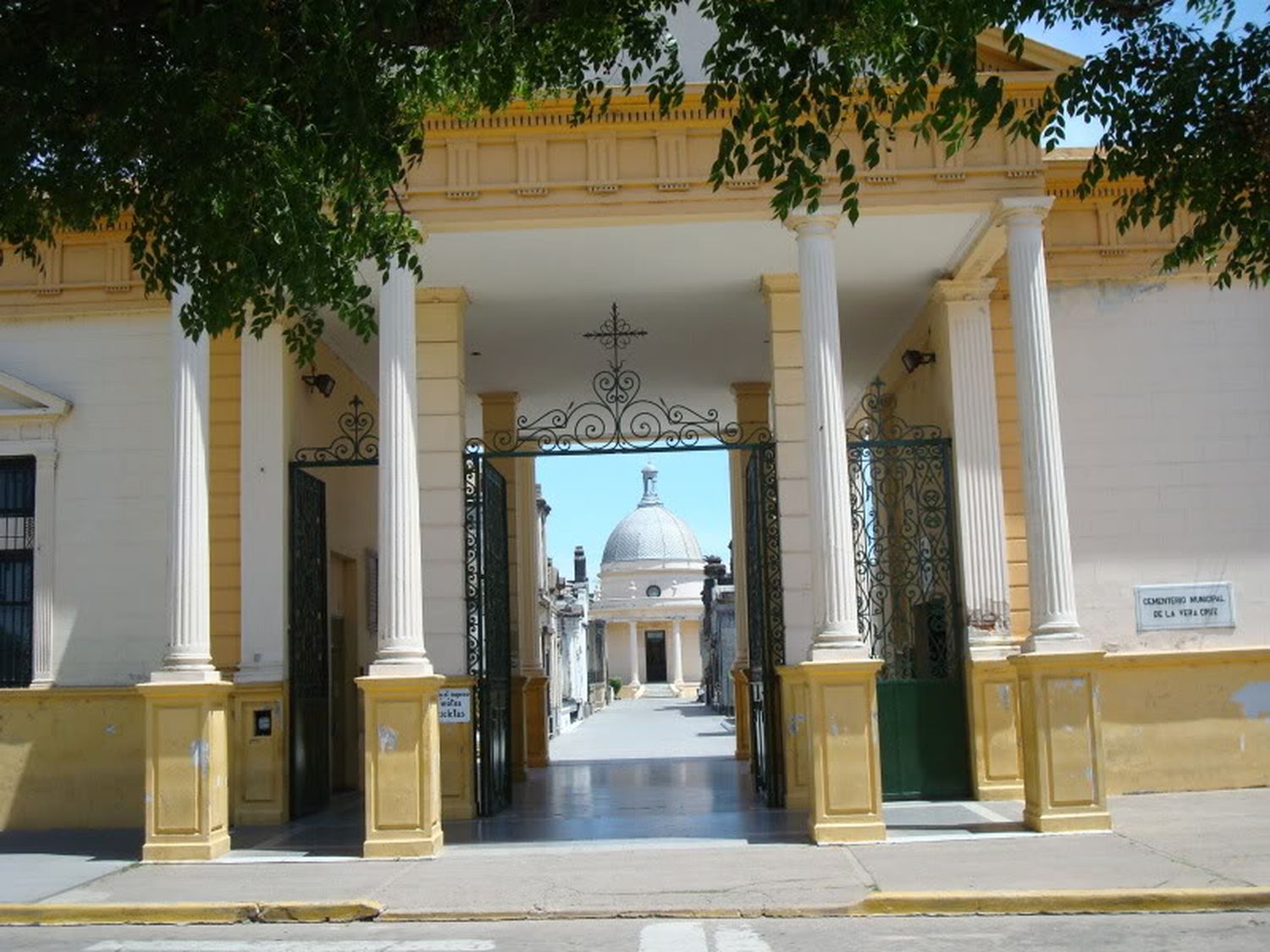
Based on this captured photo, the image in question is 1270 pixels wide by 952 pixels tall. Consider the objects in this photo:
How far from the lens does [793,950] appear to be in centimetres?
766

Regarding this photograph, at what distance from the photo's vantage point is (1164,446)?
13.8m

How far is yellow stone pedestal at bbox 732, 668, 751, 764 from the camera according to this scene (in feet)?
65.2

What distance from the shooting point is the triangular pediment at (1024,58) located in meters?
12.2

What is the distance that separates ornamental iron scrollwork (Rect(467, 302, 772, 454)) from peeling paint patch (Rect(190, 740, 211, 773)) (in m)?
3.97

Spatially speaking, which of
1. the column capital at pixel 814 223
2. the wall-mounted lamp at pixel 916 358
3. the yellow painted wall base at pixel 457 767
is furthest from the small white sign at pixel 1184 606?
the yellow painted wall base at pixel 457 767

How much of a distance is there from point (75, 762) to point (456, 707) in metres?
3.47

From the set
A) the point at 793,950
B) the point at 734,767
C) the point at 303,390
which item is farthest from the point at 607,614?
the point at 793,950

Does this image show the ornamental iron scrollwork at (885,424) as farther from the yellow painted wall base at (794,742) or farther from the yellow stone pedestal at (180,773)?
the yellow stone pedestal at (180,773)

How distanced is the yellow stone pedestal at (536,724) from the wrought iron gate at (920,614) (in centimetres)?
582

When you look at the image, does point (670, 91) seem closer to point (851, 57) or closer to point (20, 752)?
point (851, 57)

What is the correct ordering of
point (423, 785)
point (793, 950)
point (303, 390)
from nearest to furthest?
point (793, 950), point (423, 785), point (303, 390)

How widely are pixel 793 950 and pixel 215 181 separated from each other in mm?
4678

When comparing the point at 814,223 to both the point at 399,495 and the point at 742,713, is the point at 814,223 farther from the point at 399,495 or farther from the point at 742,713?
the point at 742,713

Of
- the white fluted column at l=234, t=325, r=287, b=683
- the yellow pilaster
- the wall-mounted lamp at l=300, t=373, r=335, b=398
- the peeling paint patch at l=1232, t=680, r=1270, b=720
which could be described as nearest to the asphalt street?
the white fluted column at l=234, t=325, r=287, b=683
